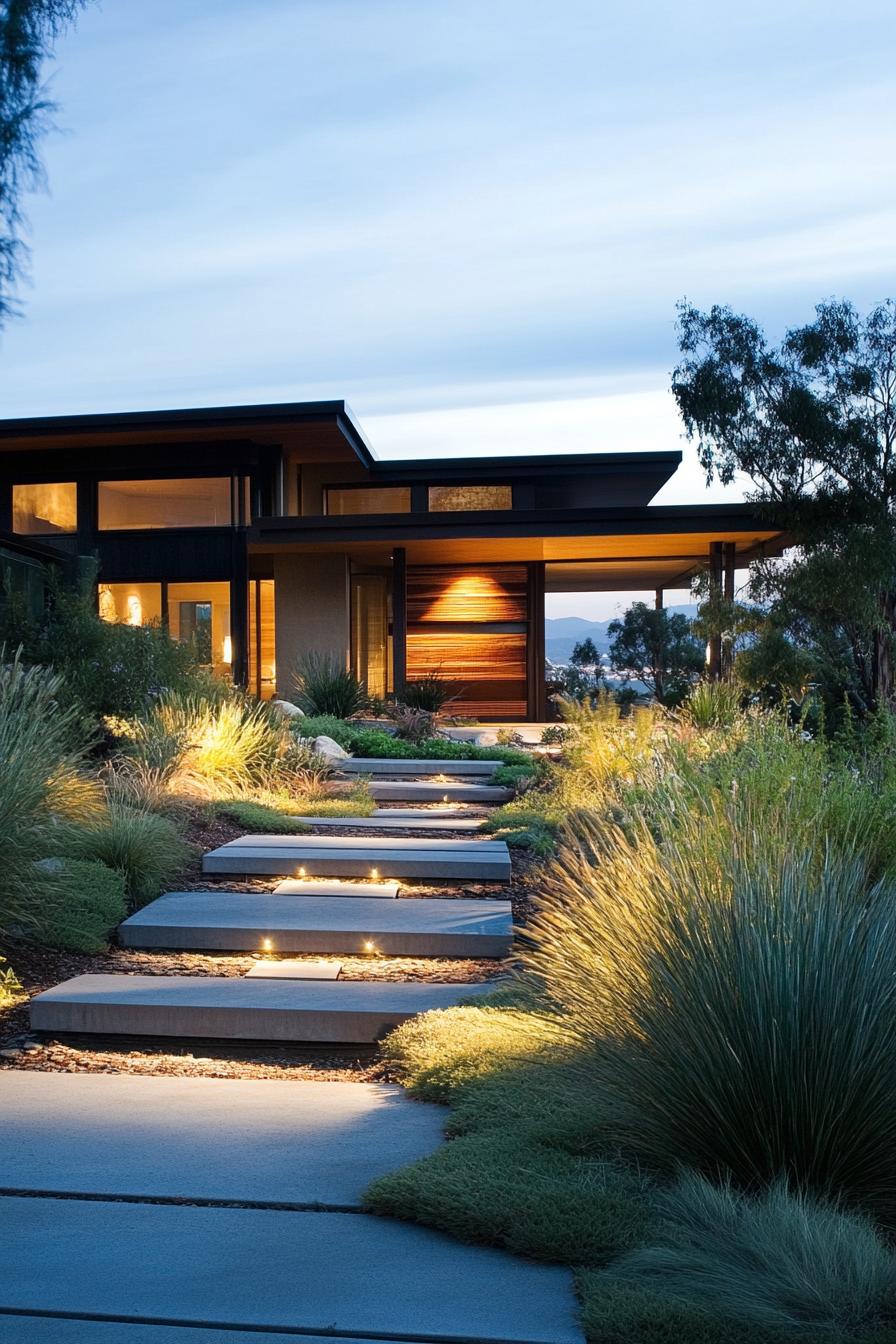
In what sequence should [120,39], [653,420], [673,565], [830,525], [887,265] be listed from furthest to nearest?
[653,420], [673,565], [887,265], [830,525], [120,39]

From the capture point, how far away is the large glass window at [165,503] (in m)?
18.7

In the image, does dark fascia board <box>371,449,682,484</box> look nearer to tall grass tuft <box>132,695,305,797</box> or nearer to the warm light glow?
the warm light glow

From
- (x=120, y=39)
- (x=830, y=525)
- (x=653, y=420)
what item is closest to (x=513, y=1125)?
(x=120, y=39)

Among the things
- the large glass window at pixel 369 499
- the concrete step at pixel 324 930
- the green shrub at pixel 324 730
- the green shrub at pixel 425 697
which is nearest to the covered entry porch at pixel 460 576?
the green shrub at pixel 425 697

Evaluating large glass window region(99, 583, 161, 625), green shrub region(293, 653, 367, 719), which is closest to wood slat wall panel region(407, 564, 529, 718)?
green shrub region(293, 653, 367, 719)

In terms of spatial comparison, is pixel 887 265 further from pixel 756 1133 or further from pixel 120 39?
pixel 756 1133

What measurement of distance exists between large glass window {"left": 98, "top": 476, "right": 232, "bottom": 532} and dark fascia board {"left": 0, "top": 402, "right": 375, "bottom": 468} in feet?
4.18

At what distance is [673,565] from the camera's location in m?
20.8

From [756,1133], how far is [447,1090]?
106 centimetres

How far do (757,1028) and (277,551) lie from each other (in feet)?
53.8

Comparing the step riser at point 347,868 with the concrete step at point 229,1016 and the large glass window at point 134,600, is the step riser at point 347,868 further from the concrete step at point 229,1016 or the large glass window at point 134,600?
the large glass window at point 134,600

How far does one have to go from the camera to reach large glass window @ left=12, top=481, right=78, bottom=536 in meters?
19.2

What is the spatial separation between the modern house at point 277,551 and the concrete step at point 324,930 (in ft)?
38.0

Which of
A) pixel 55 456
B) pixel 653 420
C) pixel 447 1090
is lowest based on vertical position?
pixel 447 1090
